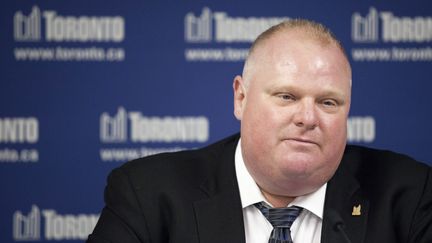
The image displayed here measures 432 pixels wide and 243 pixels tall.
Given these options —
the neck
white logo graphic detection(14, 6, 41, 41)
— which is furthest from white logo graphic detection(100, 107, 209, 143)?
the neck

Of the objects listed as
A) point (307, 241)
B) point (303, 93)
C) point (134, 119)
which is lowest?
point (307, 241)

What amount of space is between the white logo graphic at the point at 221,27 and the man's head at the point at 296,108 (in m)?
1.47

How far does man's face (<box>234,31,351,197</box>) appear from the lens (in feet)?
7.64

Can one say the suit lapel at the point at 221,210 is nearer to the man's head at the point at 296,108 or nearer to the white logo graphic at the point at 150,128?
the man's head at the point at 296,108

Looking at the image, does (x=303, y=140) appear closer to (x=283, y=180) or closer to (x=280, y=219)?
(x=283, y=180)

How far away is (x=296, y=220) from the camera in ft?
8.28

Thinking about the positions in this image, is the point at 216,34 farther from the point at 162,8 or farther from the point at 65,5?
the point at 65,5

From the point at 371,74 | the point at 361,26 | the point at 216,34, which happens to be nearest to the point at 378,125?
the point at 371,74

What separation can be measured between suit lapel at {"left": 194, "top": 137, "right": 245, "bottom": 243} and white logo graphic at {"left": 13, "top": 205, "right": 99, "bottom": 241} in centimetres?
155

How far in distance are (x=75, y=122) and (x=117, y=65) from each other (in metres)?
0.39

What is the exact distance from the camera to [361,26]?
404cm

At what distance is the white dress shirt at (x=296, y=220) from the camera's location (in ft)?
8.16

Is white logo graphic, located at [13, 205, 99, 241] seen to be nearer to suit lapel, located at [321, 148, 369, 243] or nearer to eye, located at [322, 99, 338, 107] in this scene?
suit lapel, located at [321, 148, 369, 243]

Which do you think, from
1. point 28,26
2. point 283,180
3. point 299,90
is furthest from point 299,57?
point 28,26
